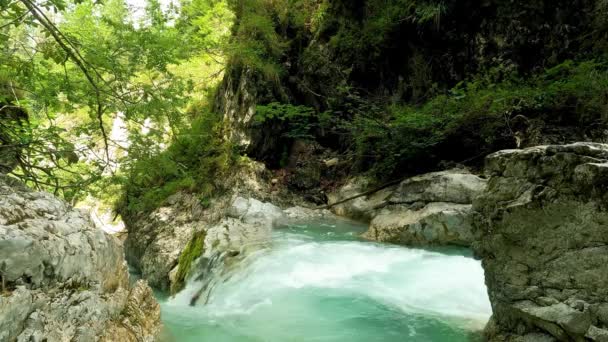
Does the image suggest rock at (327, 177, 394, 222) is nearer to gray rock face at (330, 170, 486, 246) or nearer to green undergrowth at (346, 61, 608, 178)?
gray rock face at (330, 170, 486, 246)

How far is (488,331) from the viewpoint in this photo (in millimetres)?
3426

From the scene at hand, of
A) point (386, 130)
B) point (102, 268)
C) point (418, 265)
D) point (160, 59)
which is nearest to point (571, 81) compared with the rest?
point (386, 130)

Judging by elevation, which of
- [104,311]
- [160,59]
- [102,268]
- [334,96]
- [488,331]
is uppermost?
[334,96]

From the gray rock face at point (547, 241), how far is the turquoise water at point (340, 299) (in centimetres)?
83

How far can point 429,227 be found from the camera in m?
6.57

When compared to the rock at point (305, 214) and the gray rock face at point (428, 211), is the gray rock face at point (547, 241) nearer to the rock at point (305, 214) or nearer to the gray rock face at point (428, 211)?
the gray rock face at point (428, 211)

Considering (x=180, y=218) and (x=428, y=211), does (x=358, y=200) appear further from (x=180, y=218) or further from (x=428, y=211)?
(x=180, y=218)

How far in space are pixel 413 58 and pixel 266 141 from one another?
4.52 m

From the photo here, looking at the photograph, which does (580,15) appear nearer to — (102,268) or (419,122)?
(419,122)

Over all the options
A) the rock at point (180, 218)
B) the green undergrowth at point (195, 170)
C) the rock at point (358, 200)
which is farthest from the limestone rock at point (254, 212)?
the rock at point (358, 200)

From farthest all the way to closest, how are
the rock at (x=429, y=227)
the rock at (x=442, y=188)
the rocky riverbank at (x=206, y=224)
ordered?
1. the rocky riverbank at (x=206, y=224)
2. the rock at (x=442, y=188)
3. the rock at (x=429, y=227)

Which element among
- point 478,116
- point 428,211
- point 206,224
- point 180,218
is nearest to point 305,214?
point 206,224

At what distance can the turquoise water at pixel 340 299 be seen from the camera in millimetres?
4004

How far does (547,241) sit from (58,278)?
11.2 feet
